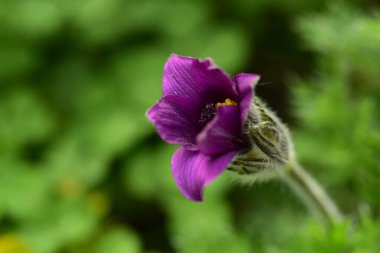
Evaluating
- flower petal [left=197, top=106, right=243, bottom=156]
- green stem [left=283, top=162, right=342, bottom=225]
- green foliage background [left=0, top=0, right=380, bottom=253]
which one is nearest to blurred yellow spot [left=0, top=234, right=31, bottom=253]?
green foliage background [left=0, top=0, right=380, bottom=253]

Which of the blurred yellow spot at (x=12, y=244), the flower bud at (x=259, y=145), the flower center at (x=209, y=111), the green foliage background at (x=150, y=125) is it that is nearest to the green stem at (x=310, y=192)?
the green foliage background at (x=150, y=125)

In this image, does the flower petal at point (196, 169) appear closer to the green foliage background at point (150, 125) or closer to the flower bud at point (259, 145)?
the flower bud at point (259, 145)

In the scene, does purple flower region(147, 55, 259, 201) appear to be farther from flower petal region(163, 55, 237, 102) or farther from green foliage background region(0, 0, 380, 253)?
green foliage background region(0, 0, 380, 253)

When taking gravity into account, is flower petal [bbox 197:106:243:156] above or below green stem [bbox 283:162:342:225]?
above

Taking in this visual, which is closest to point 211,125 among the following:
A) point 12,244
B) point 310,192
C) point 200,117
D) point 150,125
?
point 200,117

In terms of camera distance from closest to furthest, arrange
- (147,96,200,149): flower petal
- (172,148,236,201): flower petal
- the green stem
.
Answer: (172,148,236,201): flower petal, (147,96,200,149): flower petal, the green stem

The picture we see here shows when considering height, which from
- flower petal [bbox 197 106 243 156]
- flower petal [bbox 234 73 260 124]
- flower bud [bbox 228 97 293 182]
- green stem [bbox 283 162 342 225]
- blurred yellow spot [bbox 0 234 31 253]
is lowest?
blurred yellow spot [bbox 0 234 31 253]

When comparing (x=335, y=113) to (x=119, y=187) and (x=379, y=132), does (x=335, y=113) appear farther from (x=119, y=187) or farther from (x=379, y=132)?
(x=119, y=187)
